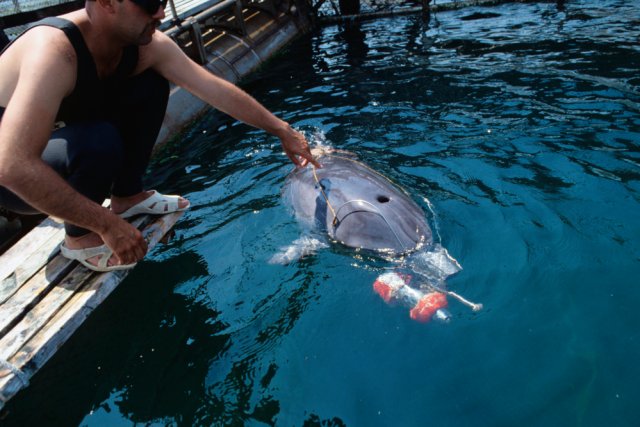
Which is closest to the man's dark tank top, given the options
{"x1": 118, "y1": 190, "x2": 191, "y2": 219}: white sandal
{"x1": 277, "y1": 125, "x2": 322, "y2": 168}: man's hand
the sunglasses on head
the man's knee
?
the man's knee

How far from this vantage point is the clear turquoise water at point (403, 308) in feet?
9.20

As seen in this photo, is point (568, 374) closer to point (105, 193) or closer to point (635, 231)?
point (635, 231)

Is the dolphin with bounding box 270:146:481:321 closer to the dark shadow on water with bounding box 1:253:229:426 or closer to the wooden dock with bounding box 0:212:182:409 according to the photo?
the dark shadow on water with bounding box 1:253:229:426

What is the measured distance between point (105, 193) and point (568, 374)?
300cm

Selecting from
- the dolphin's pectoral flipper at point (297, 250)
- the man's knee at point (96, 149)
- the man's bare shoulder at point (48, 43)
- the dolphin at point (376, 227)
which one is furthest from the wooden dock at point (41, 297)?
the man's bare shoulder at point (48, 43)

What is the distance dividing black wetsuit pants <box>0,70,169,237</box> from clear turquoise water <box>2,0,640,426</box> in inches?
38.6

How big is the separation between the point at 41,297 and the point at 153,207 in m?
1.04

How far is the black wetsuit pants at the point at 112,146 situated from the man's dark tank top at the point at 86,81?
7 centimetres

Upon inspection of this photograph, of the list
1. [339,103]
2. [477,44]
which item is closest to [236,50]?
[339,103]

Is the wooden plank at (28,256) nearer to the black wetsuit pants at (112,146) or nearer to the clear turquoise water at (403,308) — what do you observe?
the black wetsuit pants at (112,146)

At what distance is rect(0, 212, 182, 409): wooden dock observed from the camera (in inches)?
103

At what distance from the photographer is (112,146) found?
306 cm

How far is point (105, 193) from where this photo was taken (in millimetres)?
3211

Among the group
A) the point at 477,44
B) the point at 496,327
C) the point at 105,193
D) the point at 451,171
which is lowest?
the point at 477,44
